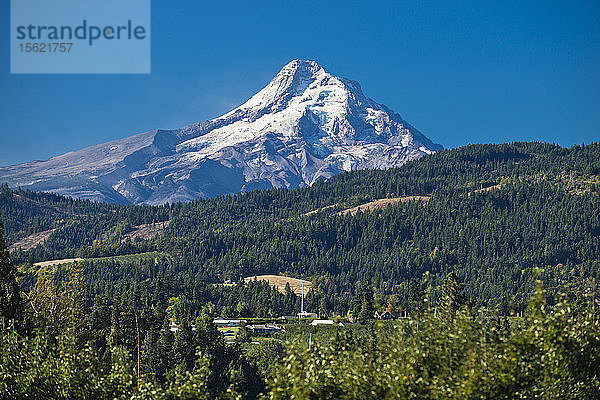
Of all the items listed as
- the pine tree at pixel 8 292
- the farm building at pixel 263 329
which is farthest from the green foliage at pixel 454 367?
the farm building at pixel 263 329

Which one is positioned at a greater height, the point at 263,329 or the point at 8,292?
the point at 8,292

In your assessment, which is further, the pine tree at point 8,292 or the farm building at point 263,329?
the farm building at point 263,329

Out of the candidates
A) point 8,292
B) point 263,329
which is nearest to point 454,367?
point 8,292

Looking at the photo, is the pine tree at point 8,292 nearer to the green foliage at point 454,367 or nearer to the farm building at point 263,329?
the green foliage at point 454,367

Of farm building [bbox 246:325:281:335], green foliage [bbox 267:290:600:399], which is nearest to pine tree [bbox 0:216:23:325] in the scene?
green foliage [bbox 267:290:600:399]

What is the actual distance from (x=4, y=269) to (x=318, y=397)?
3894cm

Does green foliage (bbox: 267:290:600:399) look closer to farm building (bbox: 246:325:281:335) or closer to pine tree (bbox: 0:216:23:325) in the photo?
pine tree (bbox: 0:216:23:325)

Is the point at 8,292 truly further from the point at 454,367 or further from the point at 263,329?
the point at 263,329

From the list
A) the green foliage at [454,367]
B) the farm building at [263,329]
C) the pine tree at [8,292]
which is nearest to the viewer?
the green foliage at [454,367]

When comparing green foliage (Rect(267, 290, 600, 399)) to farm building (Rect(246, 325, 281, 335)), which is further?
farm building (Rect(246, 325, 281, 335))

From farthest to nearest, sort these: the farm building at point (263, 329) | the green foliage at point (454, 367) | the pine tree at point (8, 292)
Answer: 1. the farm building at point (263, 329)
2. the pine tree at point (8, 292)
3. the green foliage at point (454, 367)

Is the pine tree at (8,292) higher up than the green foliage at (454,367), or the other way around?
the pine tree at (8,292)

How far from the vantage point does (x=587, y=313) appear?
4362cm

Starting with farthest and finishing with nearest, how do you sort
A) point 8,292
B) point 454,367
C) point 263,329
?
point 263,329
point 8,292
point 454,367
